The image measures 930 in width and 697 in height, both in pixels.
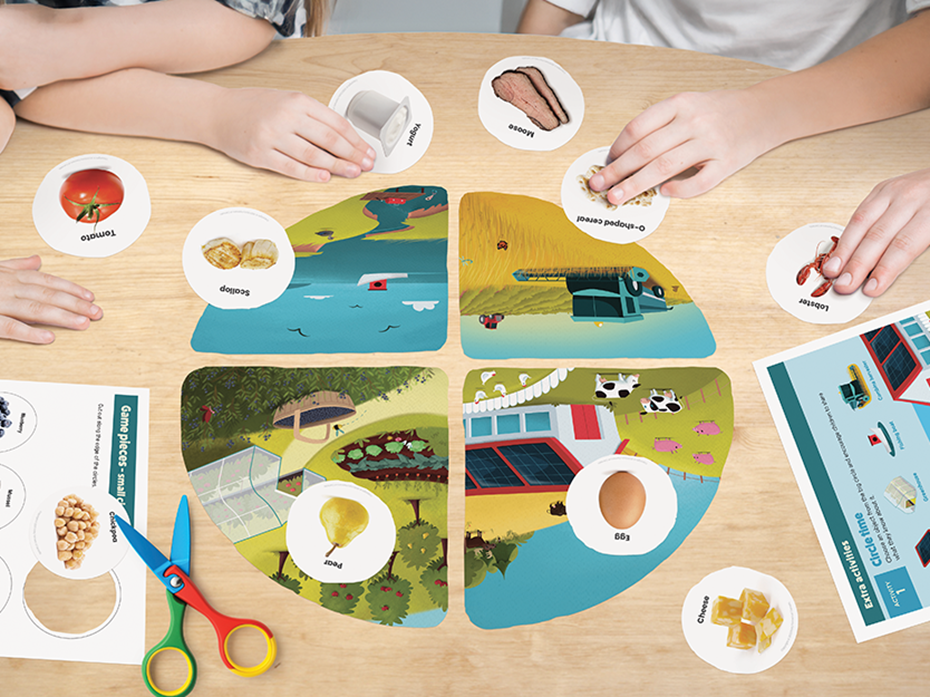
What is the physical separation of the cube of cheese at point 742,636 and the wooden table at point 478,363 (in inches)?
1.1

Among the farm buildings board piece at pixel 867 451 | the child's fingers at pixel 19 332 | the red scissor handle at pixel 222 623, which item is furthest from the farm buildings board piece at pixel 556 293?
the child's fingers at pixel 19 332

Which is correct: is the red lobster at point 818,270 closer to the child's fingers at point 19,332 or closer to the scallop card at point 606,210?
the scallop card at point 606,210

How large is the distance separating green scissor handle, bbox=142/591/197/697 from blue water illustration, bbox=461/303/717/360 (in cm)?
36

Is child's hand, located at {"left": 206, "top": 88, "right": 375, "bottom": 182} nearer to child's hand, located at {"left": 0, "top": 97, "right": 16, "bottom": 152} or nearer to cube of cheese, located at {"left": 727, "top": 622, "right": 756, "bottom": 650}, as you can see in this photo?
child's hand, located at {"left": 0, "top": 97, "right": 16, "bottom": 152}

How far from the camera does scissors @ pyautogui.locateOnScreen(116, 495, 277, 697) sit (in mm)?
506

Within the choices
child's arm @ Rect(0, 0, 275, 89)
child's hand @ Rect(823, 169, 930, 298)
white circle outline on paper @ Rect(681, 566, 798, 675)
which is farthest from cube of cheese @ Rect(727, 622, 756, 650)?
child's arm @ Rect(0, 0, 275, 89)

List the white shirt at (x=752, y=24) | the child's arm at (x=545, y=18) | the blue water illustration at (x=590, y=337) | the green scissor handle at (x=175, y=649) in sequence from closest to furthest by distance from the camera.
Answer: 1. the green scissor handle at (x=175, y=649)
2. the blue water illustration at (x=590, y=337)
3. the white shirt at (x=752, y=24)
4. the child's arm at (x=545, y=18)

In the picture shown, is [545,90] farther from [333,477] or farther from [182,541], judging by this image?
[182,541]

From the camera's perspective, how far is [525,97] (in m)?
0.71

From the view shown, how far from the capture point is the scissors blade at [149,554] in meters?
0.52

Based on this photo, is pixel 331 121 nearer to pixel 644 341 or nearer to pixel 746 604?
pixel 644 341

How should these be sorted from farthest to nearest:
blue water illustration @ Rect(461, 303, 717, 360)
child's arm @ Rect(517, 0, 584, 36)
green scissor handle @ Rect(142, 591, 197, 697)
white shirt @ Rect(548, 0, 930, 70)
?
child's arm @ Rect(517, 0, 584, 36) < white shirt @ Rect(548, 0, 930, 70) < blue water illustration @ Rect(461, 303, 717, 360) < green scissor handle @ Rect(142, 591, 197, 697)

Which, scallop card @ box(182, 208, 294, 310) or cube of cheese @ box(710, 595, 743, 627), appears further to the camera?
scallop card @ box(182, 208, 294, 310)

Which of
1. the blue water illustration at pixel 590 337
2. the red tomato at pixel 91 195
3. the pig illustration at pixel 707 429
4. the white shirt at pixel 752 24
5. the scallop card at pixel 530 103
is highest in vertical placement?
the white shirt at pixel 752 24
